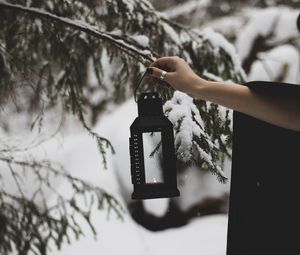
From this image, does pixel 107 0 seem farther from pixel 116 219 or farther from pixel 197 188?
pixel 197 188

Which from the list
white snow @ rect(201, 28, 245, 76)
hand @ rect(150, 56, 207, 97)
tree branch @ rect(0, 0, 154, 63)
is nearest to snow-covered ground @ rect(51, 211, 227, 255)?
white snow @ rect(201, 28, 245, 76)

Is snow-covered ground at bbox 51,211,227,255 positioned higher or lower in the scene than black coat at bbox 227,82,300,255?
lower

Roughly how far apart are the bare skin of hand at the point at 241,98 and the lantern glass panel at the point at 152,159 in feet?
0.91

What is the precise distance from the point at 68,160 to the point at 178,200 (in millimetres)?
1681

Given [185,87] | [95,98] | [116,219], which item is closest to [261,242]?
[185,87]

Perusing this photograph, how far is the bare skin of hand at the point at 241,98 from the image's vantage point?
147cm

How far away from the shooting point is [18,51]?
137 inches

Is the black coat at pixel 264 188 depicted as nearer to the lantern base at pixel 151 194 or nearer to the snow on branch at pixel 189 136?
the snow on branch at pixel 189 136

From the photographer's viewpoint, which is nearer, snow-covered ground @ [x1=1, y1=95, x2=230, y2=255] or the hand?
the hand

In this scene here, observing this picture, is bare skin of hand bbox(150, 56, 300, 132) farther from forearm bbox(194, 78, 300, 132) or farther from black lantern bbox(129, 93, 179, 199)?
black lantern bbox(129, 93, 179, 199)

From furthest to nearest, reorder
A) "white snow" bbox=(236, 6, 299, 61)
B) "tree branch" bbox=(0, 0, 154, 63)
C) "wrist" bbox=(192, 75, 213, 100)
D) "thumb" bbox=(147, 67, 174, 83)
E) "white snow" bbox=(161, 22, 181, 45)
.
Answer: "white snow" bbox=(236, 6, 299, 61) < "white snow" bbox=(161, 22, 181, 45) < "tree branch" bbox=(0, 0, 154, 63) < "thumb" bbox=(147, 67, 174, 83) < "wrist" bbox=(192, 75, 213, 100)

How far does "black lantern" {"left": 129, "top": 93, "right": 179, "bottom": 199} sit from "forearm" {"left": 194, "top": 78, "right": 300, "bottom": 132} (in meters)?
0.27

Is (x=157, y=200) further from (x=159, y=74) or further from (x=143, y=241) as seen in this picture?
(x=159, y=74)

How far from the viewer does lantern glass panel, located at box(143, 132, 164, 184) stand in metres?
1.81
